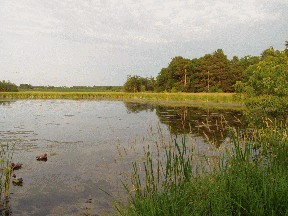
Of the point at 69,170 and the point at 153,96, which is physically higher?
the point at 153,96

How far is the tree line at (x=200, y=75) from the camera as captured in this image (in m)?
62.1

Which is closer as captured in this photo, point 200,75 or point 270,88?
point 270,88

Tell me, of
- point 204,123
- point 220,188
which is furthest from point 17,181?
point 204,123

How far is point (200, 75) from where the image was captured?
65312mm

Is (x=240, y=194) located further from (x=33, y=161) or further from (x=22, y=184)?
(x=33, y=161)

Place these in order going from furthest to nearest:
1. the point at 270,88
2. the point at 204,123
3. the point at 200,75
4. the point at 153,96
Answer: the point at 200,75, the point at 153,96, the point at 204,123, the point at 270,88

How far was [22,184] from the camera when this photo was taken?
8.12 meters

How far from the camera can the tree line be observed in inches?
2446

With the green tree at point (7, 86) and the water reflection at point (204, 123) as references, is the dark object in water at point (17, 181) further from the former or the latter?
the green tree at point (7, 86)

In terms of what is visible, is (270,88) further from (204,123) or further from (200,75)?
(200,75)

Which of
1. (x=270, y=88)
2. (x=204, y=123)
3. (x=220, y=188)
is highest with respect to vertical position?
(x=270, y=88)

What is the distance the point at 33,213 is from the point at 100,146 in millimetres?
6970

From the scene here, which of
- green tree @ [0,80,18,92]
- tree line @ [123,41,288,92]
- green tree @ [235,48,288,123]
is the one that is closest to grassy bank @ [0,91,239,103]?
tree line @ [123,41,288,92]

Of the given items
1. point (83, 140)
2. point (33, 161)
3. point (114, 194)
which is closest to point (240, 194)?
point (114, 194)
